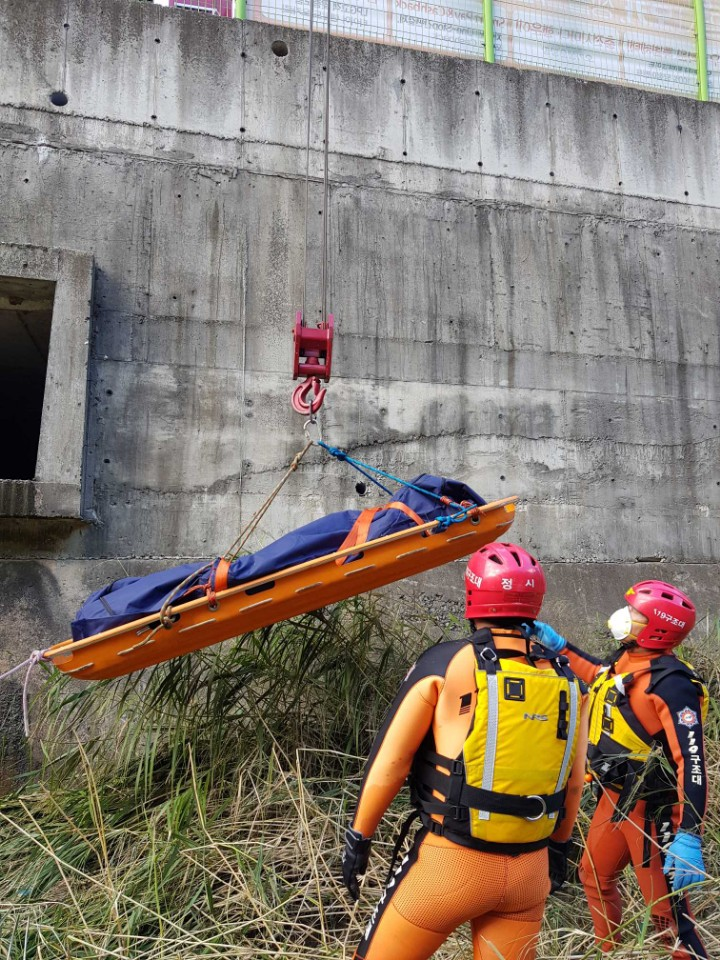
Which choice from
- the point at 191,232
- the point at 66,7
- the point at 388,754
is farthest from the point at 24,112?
the point at 388,754

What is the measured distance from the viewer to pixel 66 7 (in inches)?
237

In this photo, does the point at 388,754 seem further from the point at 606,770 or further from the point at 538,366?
the point at 538,366

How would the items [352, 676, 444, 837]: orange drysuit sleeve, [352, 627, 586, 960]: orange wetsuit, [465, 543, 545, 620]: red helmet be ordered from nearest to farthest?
[352, 627, 586, 960]: orange wetsuit < [352, 676, 444, 837]: orange drysuit sleeve < [465, 543, 545, 620]: red helmet

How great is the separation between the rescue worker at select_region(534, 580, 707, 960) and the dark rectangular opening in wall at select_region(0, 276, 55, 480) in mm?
4367

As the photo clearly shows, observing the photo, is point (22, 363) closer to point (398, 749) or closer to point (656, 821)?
point (398, 749)

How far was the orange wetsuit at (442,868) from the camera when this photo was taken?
2180 millimetres

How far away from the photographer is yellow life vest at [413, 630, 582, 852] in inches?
87.0

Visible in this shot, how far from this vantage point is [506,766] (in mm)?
2223

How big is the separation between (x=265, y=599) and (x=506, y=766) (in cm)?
133

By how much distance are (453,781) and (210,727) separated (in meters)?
2.04

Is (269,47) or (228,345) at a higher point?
(269,47)

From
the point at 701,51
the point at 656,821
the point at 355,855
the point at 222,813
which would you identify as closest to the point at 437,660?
the point at 355,855

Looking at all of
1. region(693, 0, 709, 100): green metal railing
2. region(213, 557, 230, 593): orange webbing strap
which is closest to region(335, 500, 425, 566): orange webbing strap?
region(213, 557, 230, 593): orange webbing strap

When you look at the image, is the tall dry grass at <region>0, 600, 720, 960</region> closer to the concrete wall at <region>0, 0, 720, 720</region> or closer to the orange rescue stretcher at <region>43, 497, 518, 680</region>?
the orange rescue stretcher at <region>43, 497, 518, 680</region>
